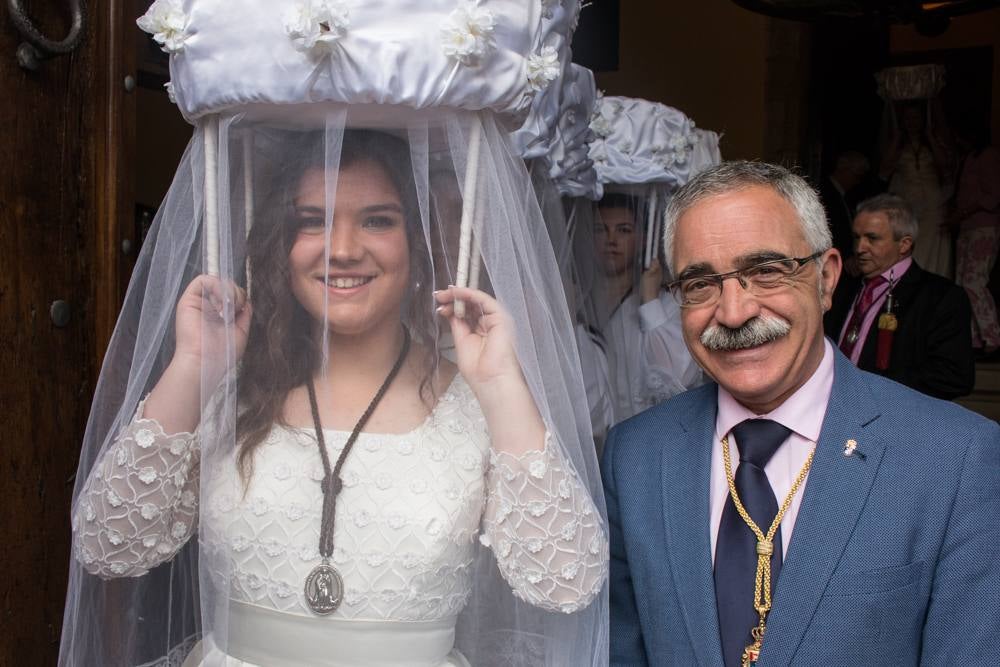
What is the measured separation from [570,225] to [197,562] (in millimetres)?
2238

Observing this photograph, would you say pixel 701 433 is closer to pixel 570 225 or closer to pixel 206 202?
pixel 206 202

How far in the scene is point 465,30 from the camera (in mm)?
1647

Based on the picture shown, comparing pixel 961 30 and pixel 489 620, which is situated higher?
pixel 961 30

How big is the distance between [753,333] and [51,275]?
134 cm

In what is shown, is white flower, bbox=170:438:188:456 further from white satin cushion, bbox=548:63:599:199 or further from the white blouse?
white satin cushion, bbox=548:63:599:199

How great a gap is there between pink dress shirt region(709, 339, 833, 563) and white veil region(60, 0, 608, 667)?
231 millimetres

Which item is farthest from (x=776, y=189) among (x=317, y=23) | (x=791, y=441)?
(x=317, y=23)

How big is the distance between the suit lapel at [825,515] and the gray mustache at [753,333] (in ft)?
0.54

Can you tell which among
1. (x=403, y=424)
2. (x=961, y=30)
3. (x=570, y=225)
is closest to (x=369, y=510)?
(x=403, y=424)

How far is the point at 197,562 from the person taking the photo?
190 cm

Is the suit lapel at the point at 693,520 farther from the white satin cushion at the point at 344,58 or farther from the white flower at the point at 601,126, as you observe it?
the white flower at the point at 601,126

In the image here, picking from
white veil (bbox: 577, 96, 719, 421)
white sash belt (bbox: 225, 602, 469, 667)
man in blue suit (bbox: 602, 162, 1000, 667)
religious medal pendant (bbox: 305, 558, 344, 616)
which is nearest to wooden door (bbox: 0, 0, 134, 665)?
white sash belt (bbox: 225, 602, 469, 667)

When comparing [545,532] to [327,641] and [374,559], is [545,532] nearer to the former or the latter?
[374,559]

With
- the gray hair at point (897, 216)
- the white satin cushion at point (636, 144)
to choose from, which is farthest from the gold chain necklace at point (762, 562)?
the gray hair at point (897, 216)
